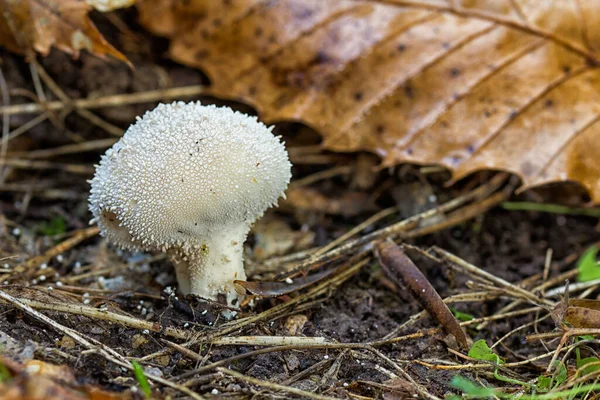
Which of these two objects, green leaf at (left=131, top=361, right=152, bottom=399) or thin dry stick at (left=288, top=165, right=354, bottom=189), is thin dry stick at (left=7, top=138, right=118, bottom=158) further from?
green leaf at (left=131, top=361, right=152, bottom=399)

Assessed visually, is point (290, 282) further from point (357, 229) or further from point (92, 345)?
point (92, 345)

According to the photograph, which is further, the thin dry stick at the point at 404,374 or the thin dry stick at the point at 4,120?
the thin dry stick at the point at 4,120

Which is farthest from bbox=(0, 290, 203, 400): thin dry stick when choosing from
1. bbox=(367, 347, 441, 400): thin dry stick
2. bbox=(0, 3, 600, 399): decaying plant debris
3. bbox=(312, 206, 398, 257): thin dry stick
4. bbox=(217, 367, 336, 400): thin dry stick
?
bbox=(312, 206, 398, 257): thin dry stick

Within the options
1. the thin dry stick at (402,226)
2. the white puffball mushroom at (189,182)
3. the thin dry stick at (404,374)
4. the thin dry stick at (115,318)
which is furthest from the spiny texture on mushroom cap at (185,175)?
the thin dry stick at (404,374)

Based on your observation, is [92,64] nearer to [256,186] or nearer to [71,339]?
[256,186]

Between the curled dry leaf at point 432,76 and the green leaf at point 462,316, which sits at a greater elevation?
the curled dry leaf at point 432,76

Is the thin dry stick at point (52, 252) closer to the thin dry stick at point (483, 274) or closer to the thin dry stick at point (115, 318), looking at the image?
the thin dry stick at point (115, 318)

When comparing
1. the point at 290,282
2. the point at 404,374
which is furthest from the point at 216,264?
the point at 404,374
